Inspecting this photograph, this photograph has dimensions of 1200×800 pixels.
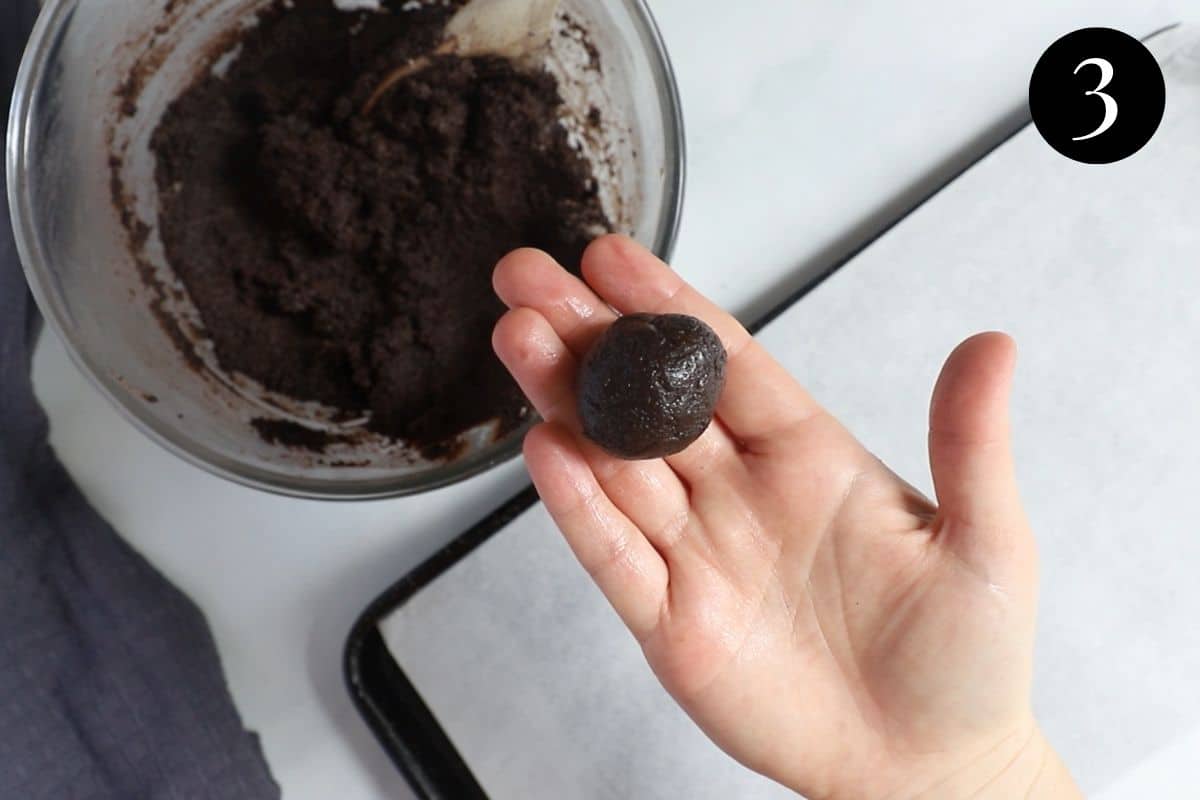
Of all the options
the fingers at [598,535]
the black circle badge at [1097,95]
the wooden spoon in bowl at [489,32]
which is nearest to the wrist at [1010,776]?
the fingers at [598,535]

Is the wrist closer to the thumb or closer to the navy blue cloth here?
the thumb

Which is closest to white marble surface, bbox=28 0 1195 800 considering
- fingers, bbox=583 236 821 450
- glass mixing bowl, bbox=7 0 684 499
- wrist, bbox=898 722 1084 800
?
glass mixing bowl, bbox=7 0 684 499

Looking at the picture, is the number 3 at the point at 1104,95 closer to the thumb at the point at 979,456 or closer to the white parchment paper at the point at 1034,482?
the white parchment paper at the point at 1034,482

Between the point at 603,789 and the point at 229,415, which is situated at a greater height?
the point at 229,415

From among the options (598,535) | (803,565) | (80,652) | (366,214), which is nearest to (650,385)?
(598,535)

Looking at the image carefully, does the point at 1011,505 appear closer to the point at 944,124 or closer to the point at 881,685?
the point at 881,685

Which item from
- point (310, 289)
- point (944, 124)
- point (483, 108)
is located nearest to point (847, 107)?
point (944, 124)
